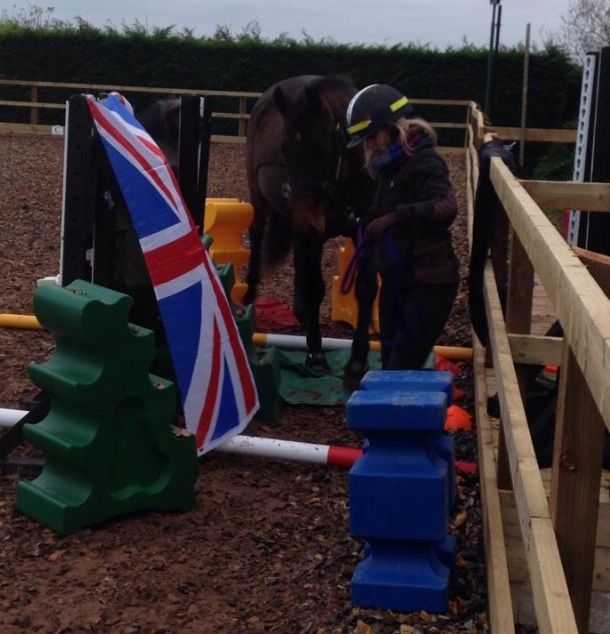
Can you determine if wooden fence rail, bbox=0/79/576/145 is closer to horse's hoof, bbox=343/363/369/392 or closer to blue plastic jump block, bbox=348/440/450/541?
horse's hoof, bbox=343/363/369/392

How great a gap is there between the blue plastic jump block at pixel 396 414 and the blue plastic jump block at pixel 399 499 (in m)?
0.08

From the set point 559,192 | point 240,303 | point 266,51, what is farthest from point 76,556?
point 266,51

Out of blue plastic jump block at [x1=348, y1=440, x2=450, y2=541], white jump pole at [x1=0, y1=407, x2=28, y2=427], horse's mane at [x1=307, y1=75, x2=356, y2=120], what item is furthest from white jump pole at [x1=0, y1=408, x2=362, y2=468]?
horse's mane at [x1=307, y1=75, x2=356, y2=120]

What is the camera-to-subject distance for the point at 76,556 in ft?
12.6

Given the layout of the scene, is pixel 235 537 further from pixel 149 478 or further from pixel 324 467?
pixel 324 467

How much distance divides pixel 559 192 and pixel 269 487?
1711 mm

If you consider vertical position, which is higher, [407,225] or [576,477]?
[407,225]

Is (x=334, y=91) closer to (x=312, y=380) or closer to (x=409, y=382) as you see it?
(x=312, y=380)

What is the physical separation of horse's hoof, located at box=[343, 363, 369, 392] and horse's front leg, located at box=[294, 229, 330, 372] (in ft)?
1.19

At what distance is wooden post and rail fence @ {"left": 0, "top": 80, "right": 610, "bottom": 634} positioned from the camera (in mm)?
1992

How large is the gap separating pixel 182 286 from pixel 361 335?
1.66m

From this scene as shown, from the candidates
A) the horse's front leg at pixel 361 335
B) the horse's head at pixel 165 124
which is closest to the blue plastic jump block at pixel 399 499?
the horse's front leg at pixel 361 335

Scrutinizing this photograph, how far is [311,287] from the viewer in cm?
653

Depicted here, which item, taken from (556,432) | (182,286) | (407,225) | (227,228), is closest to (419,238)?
(407,225)
